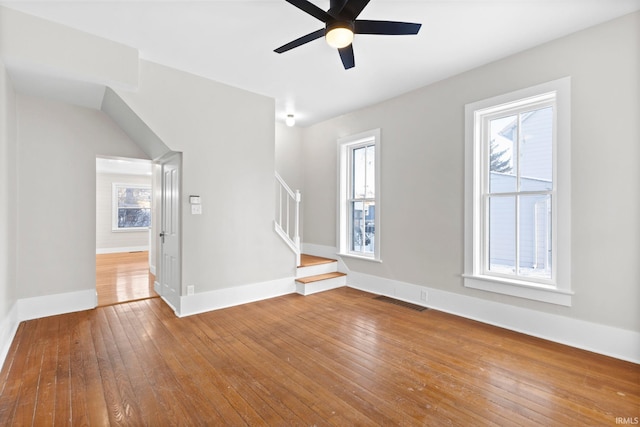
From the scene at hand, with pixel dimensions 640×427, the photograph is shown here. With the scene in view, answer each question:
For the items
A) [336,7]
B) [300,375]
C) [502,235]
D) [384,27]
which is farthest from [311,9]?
[502,235]

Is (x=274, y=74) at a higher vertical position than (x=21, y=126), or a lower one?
higher

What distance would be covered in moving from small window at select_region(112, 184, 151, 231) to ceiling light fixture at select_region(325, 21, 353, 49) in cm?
985

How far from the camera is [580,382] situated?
237 cm

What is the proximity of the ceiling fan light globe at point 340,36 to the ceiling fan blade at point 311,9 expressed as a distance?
89mm

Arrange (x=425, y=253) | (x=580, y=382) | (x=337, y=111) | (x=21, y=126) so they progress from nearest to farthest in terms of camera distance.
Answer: (x=580, y=382) < (x=21, y=126) < (x=425, y=253) < (x=337, y=111)

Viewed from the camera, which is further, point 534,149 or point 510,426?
point 534,149

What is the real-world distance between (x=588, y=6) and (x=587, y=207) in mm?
1772

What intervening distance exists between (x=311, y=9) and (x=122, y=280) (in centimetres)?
577

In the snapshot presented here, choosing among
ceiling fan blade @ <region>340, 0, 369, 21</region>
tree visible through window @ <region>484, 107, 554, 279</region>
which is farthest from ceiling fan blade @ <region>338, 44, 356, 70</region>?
tree visible through window @ <region>484, 107, 554, 279</region>

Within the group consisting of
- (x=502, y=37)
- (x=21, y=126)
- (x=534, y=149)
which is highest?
(x=502, y=37)

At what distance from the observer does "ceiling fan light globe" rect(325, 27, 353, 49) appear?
2.25 meters

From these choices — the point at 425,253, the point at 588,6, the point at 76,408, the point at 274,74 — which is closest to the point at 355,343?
the point at 425,253

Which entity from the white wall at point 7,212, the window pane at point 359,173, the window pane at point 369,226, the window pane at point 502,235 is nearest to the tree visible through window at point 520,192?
the window pane at point 502,235

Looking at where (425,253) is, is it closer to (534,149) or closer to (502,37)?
(534,149)
